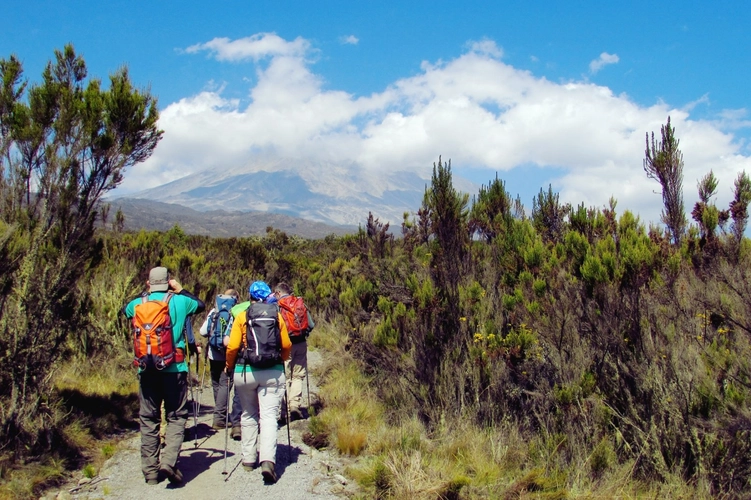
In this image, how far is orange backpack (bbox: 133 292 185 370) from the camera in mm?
4125

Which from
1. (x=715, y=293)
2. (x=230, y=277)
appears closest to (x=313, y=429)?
(x=715, y=293)

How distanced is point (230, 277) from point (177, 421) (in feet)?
27.5

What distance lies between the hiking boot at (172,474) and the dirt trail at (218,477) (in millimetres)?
72

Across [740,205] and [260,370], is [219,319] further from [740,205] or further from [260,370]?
[740,205]

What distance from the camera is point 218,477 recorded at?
4.59m

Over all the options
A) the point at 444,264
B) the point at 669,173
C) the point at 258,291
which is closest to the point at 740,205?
the point at 669,173

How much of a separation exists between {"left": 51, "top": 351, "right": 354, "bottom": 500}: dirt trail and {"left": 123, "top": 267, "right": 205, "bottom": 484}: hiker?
0.62 ft

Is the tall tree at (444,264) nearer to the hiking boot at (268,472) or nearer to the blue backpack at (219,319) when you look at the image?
the hiking boot at (268,472)

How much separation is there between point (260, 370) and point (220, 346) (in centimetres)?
150

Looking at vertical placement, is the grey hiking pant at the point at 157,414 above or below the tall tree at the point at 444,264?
below

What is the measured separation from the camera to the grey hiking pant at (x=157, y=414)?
4277 mm

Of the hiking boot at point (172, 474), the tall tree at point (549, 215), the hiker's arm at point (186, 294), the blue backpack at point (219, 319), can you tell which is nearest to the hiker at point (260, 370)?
the hiker's arm at point (186, 294)

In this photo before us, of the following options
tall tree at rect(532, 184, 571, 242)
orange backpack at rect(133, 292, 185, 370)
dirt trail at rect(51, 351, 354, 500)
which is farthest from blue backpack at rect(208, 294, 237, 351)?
tall tree at rect(532, 184, 571, 242)

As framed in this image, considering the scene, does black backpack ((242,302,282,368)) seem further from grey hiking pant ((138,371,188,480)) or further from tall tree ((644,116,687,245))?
tall tree ((644,116,687,245))
